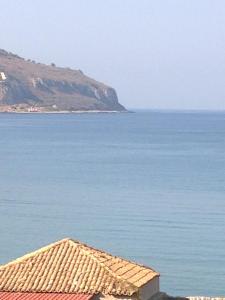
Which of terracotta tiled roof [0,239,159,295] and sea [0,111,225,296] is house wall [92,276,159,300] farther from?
sea [0,111,225,296]

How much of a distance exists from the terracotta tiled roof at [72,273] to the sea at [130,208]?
489 inches

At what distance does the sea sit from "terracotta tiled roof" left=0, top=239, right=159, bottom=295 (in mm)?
12428

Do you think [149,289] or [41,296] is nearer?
[41,296]

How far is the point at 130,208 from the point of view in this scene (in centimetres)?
5106

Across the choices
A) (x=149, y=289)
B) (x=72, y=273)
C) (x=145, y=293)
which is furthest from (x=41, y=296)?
(x=149, y=289)

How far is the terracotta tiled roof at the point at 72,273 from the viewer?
16234 millimetres

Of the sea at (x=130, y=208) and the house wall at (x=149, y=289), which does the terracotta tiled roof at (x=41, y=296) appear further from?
the sea at (x=130, y=208)

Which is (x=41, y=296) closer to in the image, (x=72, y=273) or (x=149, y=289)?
(x=72, y=273)

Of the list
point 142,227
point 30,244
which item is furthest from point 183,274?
point 142,227

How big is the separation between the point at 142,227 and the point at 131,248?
18.9ft

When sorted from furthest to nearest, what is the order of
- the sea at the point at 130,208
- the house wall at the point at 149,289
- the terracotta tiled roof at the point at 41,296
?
the sea at the point at 130,208 < the house wall at the point at 149,289 < the terracotta tiled roof at the point at 41,296

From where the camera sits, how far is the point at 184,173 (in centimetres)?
7800

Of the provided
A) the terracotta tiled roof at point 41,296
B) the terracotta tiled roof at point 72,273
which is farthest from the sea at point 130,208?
the terracotta tiled roof at point 41,296

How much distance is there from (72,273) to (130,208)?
34.4 metres
